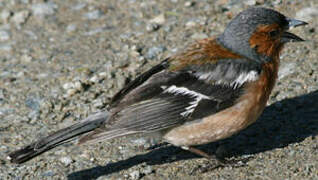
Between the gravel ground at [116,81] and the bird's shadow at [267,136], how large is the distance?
1cm

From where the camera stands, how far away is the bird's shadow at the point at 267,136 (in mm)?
6074

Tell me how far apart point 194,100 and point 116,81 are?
201 cm

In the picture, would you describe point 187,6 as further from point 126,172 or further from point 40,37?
point 126,172

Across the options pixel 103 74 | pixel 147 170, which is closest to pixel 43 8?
pixel 103 74

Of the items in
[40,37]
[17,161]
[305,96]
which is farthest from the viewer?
[40,37]

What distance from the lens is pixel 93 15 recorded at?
9.05 metres

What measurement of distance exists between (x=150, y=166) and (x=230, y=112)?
978mm

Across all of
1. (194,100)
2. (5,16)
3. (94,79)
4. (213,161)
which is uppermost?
(5,16)

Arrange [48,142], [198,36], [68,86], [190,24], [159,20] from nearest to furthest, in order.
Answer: [48,142] < [68,86] < [198,36] < [190,24] < [159,20]

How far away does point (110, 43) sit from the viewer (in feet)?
27.6

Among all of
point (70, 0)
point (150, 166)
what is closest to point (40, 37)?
point (70, 0)

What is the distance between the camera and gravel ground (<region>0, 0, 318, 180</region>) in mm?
5996

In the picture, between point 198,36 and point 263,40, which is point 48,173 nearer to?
point 263,40

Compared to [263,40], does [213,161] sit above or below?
below
